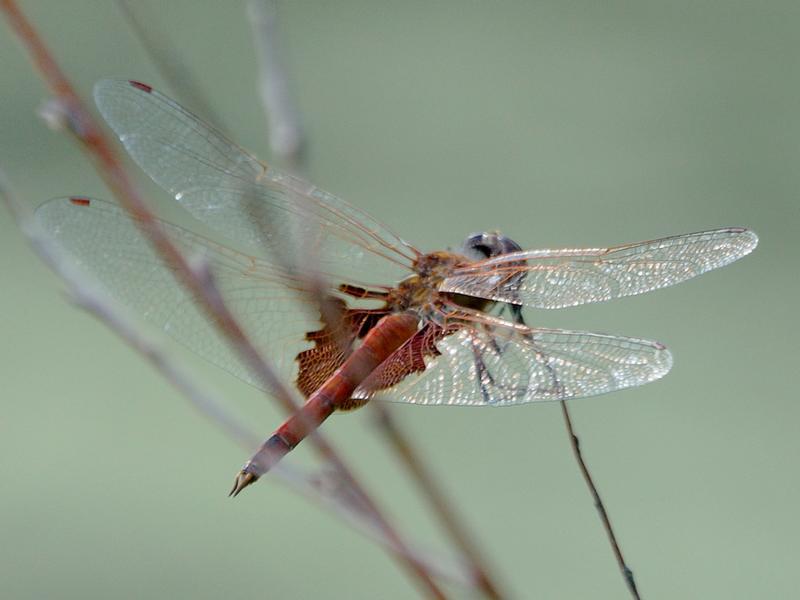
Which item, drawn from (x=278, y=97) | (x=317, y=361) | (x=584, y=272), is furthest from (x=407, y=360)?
(x=278, y=97)

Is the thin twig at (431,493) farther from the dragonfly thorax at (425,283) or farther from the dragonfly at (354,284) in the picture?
the dragonfly thorax at (425,283)

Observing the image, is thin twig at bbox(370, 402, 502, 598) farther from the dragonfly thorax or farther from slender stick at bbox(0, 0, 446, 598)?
the dragonfly thorax

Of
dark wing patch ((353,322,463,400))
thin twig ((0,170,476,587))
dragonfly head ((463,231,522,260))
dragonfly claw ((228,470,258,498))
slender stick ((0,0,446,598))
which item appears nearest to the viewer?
slender stick ((0,0,446,598))

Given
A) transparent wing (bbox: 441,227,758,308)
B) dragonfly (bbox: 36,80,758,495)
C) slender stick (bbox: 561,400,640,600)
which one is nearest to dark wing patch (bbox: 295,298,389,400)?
dragonfly (bbox: 36,80,758,495)

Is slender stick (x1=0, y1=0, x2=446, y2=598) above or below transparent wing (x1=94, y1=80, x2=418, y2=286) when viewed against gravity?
below

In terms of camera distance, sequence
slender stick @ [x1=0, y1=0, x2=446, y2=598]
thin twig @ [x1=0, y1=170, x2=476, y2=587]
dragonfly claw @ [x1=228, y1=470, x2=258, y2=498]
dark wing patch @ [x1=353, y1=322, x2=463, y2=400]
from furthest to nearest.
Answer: dark wing patch @ [x1=353, y1=322, x2=463, y2=400], dragonfly claw @ [x1=228, y1=470, x2=258, y2=498], thin twig @ [x1=0, y1=170, x2=476, y2=587], slender stick @ [x1=0, y1=0, x2=446, y2=598]

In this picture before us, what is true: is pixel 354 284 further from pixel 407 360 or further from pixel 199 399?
pixel 199 399

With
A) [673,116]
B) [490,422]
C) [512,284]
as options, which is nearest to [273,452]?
[512,284]

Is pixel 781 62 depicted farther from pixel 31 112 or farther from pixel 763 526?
pixel 31 112

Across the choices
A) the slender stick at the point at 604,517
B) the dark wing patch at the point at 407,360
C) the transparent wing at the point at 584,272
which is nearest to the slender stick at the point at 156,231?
the slender stick at the point at 604,517
